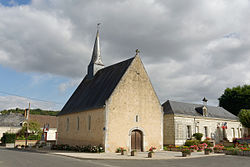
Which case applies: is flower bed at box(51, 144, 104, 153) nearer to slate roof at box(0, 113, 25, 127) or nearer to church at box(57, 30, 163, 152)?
church at box(57, 30, 163, 152)

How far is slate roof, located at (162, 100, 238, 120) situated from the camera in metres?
29.8

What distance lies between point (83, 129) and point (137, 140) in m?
5.37

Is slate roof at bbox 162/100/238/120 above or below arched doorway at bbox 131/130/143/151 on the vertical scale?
above

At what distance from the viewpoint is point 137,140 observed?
812 inches

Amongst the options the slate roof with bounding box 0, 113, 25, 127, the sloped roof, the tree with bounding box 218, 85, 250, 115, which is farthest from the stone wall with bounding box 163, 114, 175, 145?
the slate roof with bounding box 0, 113, 25, 127

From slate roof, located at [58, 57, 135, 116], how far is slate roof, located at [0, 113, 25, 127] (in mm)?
23807

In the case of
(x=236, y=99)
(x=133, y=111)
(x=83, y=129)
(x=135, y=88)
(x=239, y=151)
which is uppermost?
(x=236, y=99)

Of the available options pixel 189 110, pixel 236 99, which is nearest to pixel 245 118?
pixel 189 110

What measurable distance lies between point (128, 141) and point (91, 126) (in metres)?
3.62

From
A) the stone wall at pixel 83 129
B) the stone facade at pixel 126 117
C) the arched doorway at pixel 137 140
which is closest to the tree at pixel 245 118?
the stone facade at pixel 126 117

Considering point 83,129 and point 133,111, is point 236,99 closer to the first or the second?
point 133,111

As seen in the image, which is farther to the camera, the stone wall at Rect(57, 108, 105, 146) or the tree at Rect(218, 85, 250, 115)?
the tree at Rect(218, 85, 250, 115)

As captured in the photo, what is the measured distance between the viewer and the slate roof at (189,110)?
2983cm

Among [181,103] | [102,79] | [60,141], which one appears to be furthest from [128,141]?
[181,103]
